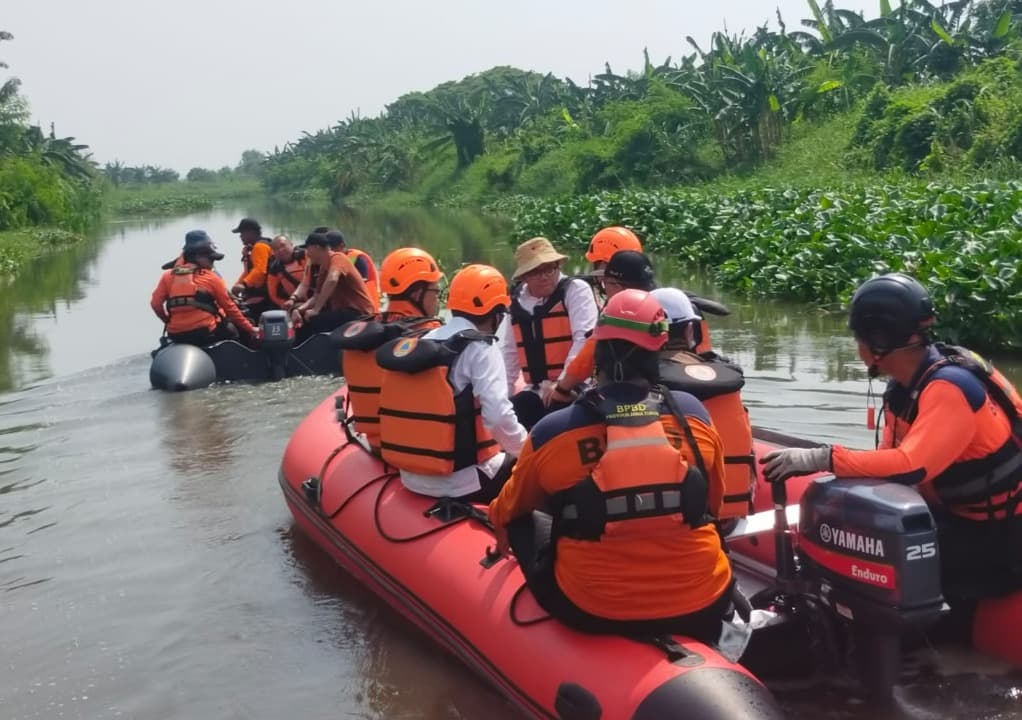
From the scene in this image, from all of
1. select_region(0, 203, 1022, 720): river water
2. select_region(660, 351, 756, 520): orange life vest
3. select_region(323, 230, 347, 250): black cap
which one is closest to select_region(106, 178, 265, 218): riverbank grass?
select_region(323, 230, 347, 250): black cap

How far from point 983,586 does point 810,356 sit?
219 inches

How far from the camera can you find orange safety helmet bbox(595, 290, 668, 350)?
291 cm

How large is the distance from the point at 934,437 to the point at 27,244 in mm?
27166

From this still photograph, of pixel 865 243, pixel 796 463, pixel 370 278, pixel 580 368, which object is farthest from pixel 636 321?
pixel 865 243

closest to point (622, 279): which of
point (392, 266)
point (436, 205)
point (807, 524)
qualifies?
point (392, 266)

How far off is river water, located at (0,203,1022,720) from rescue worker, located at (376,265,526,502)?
0.71 meters

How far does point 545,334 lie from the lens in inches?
208

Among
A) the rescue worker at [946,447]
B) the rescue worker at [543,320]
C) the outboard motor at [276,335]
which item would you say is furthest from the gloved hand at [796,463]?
the outboard motor at [276,335]

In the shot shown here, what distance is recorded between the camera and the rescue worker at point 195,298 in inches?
357

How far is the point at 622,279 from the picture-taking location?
4.72m

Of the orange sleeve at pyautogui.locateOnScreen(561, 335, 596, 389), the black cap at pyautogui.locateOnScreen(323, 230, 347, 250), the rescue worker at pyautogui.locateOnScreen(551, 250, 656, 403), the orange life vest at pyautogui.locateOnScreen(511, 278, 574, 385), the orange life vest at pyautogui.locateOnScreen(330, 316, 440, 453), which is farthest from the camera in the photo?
the black cap at pyautogui.locateOnScreen(323, 230, 347, 250)

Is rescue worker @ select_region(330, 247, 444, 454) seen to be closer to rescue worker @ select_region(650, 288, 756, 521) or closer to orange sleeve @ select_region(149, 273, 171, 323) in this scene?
rescue worker @ select_region(650, 288, 756, 521)

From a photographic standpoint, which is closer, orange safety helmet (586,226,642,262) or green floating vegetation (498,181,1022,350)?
orange safety helmet (586,226,642,262)

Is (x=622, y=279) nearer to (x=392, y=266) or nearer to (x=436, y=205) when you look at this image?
(x=392, y=266)
